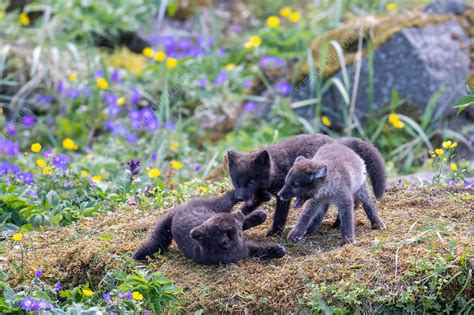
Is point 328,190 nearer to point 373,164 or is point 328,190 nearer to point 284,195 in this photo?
point 284,195

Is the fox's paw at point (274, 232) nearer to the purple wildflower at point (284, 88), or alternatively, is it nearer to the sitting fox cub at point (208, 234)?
the sitting fox cub at point (208, 234)

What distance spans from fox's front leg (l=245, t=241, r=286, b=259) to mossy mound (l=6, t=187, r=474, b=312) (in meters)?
0.06

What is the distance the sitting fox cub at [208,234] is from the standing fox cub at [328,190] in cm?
32

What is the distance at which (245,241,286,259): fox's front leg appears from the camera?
5578 millimetres

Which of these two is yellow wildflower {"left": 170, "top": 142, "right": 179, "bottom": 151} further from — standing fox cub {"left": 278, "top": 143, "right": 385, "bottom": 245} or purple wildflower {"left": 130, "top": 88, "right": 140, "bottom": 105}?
standing fox cub {"left": 278, "top": 143, "right": 385, "bottom": 245}

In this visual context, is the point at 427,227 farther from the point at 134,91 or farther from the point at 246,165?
the point at 134,91

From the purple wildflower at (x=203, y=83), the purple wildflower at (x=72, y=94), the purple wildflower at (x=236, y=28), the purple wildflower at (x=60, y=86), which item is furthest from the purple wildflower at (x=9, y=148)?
the purple wildflower at (x=236, y=28)

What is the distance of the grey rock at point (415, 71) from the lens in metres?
10.2

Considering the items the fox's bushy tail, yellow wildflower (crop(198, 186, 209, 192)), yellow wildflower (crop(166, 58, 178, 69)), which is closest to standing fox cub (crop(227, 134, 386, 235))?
the fox's bushy tail

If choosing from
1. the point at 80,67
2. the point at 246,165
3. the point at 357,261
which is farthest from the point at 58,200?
the point at 80,67

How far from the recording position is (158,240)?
5.79 m

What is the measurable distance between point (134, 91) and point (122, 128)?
36.3 inches

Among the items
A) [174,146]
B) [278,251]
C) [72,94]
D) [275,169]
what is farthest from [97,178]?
[72,94]

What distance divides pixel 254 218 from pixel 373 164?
1.19 m
